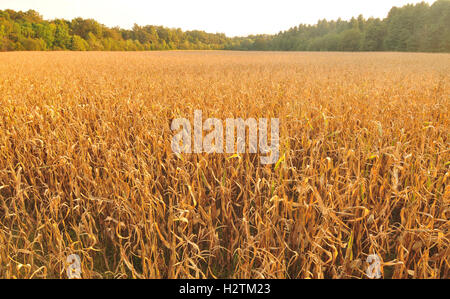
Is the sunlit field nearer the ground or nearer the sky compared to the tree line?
nearer the ground

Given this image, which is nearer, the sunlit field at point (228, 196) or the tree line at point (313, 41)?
the sunlit field at point (228, 196)

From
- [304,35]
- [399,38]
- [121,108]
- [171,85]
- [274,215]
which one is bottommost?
[274,215]

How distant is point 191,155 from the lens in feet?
6.98

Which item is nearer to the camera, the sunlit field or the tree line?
the sunlit field

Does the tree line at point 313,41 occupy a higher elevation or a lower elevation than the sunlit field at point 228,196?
higher

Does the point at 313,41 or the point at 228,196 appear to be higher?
the point at 313,41

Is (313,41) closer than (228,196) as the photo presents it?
No

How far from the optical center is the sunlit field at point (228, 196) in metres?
1.20

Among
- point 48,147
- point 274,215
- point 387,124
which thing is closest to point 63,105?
point 48,147

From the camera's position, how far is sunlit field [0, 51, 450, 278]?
1204mm

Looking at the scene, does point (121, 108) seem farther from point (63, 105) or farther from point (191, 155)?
point (191, 155)

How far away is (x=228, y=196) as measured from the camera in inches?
60.2
